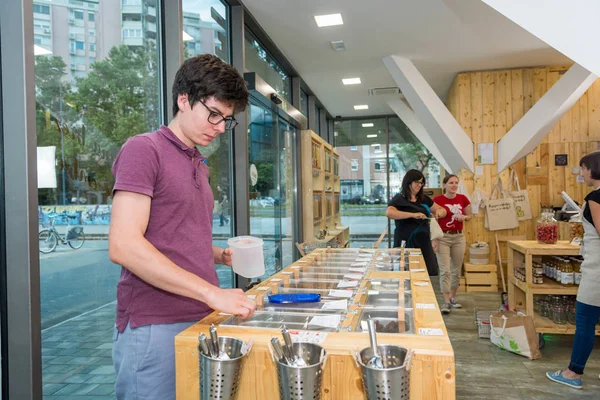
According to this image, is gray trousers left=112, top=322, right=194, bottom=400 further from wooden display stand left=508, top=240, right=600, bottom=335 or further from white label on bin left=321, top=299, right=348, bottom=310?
wooden display stand left=508, top=240, right=600, bottom=335

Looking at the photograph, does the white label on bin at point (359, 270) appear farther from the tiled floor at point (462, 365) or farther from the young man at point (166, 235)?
the tiled floor at point (462, 365)

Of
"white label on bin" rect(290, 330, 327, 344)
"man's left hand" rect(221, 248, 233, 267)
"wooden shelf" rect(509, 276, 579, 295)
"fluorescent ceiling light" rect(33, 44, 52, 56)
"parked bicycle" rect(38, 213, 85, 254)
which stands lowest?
"wooden shelf" rect(509, 276, 579, 295)

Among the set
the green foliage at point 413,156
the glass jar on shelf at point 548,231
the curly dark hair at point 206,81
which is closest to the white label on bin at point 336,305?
the curly dark hair at point 206,81

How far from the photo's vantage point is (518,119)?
6625mm

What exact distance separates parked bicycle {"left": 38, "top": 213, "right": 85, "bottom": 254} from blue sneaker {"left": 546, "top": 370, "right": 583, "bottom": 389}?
10.8 feet

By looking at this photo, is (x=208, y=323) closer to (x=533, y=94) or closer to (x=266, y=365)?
(x=266, y=365)

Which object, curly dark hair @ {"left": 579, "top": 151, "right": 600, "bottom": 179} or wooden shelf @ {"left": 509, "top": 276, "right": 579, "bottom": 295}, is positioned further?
wooden shelf @ {"left": 509, "top": 276, "right": 579, "bottom": 295}

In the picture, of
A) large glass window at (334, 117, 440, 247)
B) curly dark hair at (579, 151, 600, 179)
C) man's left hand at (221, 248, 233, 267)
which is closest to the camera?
man's left hand at (221, 248, 233, 267)

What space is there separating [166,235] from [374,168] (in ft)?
29.5

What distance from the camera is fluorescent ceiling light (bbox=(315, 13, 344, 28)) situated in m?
4.61

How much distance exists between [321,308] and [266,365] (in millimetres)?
417

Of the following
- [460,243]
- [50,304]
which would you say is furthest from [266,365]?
[460,243]

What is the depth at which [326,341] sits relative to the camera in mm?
1199

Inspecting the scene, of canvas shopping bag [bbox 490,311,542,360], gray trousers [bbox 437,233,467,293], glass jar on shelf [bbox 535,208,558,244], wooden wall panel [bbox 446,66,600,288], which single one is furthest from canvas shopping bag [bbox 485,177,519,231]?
canvas shopping bag [bbox 490,311,542,360]
